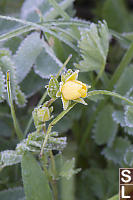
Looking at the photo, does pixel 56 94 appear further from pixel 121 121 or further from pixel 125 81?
pixel 125 81

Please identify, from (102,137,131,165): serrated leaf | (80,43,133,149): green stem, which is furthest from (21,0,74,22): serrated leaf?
(102,137,131,165): serrated leaf

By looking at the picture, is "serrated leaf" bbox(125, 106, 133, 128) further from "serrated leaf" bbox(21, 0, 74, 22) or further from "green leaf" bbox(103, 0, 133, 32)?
"green leaf" bbox(103, 0, 133, 32)

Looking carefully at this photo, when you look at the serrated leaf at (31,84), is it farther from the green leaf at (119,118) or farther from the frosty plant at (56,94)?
the green leaf at (119,118)

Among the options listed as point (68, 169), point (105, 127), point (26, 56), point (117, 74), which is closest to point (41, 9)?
point (26, 56)

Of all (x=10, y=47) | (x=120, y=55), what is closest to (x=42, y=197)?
(x=10, y=47)

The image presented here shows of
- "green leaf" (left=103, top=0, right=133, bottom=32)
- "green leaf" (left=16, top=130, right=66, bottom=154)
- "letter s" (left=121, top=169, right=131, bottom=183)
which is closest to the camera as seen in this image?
"green leaf" (left=16, top=130, right=66, bottom=154)

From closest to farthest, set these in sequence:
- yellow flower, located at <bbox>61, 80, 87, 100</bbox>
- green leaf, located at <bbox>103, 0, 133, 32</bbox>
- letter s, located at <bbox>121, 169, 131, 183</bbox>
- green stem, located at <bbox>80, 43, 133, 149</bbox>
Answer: yellow flower, located at <bbox>61, 80, 87, 100</bbox> → letter s, located at <bbox>121, 169, 131, 183</bbox> → green stem, located at <bbox>80, 43, 133, 149</bbox> → green leaf, located at <bbox>103, 0, 133, 32</bbox>
